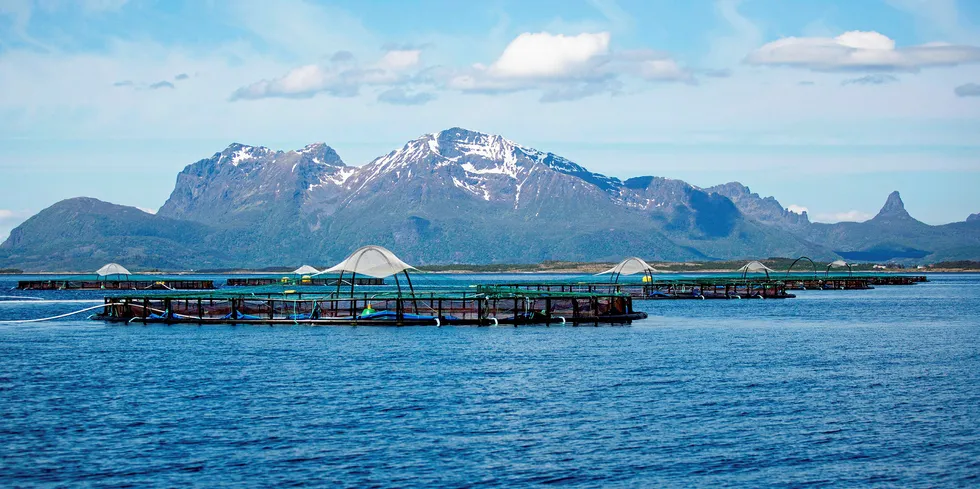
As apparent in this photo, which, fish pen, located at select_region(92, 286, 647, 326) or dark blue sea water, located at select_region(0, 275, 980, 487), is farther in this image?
fish pen, located at select_region(92, 286, 647, 326)

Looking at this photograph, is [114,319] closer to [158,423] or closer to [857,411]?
[158,423]

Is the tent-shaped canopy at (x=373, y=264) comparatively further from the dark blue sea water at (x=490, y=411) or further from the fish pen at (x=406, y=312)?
the dark blue sea water at (x=490, y=411)

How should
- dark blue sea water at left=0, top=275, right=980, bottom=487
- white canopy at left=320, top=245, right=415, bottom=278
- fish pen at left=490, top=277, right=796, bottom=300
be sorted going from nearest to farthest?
1. dark blue sea water at left=0, top=275, right=980, bottom=487
2. white canopy at left=320, top=245, right=415, bottom=278
3. fish pen at left=490, top=277, right=796, bottom=300

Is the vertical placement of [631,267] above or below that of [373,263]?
below

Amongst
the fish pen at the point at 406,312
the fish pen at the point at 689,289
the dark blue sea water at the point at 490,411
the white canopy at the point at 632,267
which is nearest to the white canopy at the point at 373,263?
the fish pen at the point at 406,312

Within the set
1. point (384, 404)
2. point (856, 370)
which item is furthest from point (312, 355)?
point (856, 370)

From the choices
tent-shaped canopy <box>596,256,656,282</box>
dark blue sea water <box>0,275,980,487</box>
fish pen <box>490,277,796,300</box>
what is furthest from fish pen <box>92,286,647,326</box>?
fish pen <box>490,277,796,300</box>

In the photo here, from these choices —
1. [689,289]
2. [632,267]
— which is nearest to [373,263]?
[632,267]

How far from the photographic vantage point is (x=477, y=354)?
6444 centimetres

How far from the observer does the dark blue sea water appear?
108 ft

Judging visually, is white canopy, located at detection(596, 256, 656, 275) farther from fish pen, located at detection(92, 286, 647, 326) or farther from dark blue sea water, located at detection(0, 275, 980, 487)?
dark blue sea water, located at detection(0, 275, 980, 487)

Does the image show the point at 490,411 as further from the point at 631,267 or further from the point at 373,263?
the point at 631,267

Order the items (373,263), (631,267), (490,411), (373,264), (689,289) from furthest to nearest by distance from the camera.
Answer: (689,289)
(631,267)
(373,263)
(373,264)
(490,411)

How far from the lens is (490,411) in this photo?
43188mm
